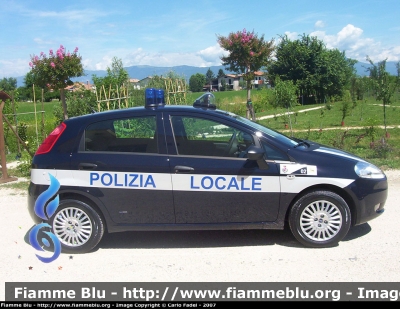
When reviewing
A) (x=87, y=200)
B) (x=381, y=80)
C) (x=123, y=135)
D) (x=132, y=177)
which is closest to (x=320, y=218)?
(x=132, y=177)

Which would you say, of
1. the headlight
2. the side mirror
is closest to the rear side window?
the side mirror

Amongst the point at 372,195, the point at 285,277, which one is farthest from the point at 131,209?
the point at 372,195

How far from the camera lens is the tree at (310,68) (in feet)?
148

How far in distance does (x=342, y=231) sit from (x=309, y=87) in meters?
42.7

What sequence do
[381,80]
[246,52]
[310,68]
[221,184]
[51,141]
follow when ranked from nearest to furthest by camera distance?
[221,184] < [51,141] < [381,80] < [246,52] < [310,68]

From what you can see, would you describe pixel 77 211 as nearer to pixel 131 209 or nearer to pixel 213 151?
pixel 131 209

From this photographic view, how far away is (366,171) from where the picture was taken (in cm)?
510

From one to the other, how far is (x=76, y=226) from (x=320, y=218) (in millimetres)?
2860

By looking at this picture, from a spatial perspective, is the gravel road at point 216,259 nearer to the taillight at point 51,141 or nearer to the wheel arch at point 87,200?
the wheel arch at point 87,200

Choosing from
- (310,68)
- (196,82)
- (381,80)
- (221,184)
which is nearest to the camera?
(221,184)

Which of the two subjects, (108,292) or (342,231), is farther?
(342,231)

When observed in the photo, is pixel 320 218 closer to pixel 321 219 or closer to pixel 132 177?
pixel 321 219

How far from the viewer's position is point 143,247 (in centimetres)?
538

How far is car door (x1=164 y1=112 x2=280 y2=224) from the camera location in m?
4.90
